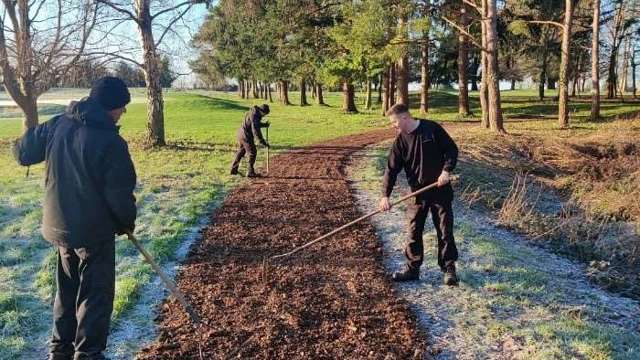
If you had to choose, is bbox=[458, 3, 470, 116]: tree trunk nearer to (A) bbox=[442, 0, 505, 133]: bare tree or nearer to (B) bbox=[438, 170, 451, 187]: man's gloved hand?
(A) bbox=[442, 0, 505, 133]: bare tree

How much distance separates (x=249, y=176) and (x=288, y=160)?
8.38 ft

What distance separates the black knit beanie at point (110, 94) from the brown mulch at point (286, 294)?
76.0 inches

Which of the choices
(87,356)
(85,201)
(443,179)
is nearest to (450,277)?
(443,179)

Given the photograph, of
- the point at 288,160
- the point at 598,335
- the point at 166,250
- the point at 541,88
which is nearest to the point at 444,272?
the point at 598,335

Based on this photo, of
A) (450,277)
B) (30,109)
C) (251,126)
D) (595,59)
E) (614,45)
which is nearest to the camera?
(450,277)

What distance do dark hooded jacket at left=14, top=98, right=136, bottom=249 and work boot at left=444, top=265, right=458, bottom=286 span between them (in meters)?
3.50

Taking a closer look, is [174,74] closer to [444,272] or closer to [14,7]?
[14,7]

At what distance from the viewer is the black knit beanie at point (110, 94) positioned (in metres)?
3.98

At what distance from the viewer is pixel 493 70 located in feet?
65.9

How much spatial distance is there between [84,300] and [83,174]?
0.97 m

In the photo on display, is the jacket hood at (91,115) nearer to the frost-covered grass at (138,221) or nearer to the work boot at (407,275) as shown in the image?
the frost-covered grass at (138,221)

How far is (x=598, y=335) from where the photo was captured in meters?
4.81

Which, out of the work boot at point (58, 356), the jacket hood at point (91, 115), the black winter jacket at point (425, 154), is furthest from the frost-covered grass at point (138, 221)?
the black winter jacket at point (425, 154)

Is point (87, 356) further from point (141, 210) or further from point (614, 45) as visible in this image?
point (614, 45)
